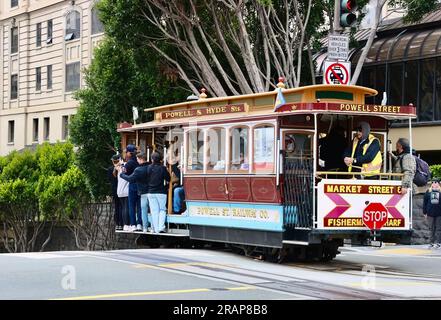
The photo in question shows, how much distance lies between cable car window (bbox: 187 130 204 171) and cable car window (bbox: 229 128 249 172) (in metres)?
1.07

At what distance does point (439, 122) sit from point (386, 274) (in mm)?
13531

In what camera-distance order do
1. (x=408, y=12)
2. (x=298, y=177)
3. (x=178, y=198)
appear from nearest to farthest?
(x=298, y=177)
(x=178, y=198)
(x=408, y=12)

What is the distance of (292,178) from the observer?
1490cm

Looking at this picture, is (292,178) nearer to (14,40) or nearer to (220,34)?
(220,34)

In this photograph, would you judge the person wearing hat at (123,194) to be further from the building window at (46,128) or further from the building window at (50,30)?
the building window at (50,30)

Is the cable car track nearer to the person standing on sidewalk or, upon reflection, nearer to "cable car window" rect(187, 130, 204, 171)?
"cable car window" rect(187, 130, 204, 171)

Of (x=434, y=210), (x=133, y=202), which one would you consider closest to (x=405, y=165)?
(x=434, y=210)

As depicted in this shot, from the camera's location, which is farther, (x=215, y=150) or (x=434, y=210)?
(x=434, y=210)

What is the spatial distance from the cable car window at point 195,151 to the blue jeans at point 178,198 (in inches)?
34.5

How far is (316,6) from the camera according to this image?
25.2m

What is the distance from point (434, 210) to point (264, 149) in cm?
666

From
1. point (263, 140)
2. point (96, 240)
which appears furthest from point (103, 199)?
point (263, 140)

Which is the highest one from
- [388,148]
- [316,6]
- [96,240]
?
[316,6]

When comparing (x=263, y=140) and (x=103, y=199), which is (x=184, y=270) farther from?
(x=103, y=199)
